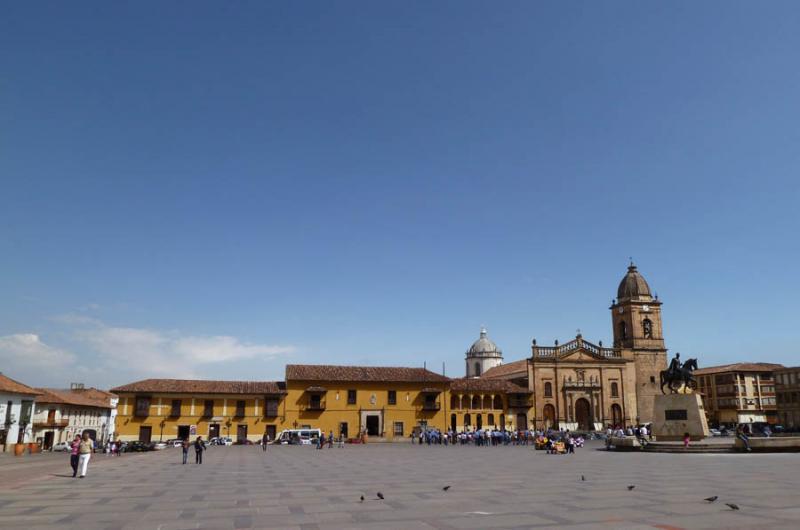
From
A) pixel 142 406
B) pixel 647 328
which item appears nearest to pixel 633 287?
pixel 647 328

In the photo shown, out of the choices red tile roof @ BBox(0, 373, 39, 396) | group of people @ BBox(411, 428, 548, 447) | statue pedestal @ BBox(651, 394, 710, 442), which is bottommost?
group of people @ BBox(411, 428, 548, 447)

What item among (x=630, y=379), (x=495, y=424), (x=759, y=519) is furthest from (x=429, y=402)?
(x=759, y=519)

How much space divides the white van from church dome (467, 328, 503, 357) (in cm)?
4592

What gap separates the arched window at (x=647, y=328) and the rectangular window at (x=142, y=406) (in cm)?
5045

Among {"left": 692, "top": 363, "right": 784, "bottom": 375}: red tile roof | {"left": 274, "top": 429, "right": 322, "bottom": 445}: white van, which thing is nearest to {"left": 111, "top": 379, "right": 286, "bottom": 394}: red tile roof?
{"left": 274, "top": 429, "right": 322, "bottom": 445}: white van

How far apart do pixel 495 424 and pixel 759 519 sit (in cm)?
4935

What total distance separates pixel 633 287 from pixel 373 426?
33206 mm

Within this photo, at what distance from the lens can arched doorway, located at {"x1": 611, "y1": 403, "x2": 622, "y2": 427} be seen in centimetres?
6306

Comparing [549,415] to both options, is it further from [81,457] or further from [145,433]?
[81,457]

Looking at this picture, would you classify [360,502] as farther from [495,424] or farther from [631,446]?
[495,424]

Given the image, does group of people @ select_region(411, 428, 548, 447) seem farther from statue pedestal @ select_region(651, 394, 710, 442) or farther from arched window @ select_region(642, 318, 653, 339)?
arched window @ select_region(642, 318, 653, 339)

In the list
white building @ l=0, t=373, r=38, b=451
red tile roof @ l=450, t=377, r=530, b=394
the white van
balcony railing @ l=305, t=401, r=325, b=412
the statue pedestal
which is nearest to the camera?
the statue pedestal

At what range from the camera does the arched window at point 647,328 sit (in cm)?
6694

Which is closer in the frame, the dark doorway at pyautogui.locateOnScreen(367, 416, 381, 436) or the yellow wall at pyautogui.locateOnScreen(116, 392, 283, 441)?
the yellow wall at pyautogui.locateOnScreen(116, 392, 283, 441)
